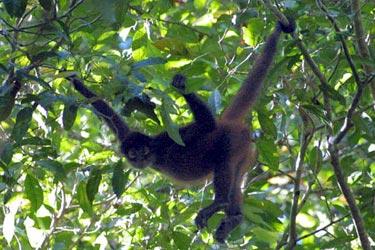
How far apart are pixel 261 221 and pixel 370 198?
793 millimetres

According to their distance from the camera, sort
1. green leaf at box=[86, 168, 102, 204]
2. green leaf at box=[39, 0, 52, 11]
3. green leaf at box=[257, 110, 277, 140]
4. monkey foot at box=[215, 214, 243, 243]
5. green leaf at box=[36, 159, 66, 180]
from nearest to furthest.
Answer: green leaf at box=[39, 0, 52, 11] → green leaf at box=[36, 159, 66, 180] → green leaf at box=[86, 168, 102, 204] → green leaf at box=[257, 110, 277, 140] → monkey foot at box=[215, 214, 243, 243]

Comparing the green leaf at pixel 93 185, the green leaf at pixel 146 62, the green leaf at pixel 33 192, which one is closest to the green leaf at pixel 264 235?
the green leaf at pixel 93 185

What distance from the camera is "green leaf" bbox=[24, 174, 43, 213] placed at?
4.83 meters

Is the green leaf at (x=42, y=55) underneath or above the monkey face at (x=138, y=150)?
underneath

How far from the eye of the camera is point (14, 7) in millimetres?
3818

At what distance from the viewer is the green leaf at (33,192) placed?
4.83 meters

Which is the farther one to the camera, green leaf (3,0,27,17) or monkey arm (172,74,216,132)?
monkey arm (172,74,216,132)

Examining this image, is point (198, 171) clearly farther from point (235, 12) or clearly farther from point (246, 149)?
point (235, 12)

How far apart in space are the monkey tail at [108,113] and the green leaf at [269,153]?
105 cm

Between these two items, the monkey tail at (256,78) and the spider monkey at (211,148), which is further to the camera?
the spider monkey at (211,148)

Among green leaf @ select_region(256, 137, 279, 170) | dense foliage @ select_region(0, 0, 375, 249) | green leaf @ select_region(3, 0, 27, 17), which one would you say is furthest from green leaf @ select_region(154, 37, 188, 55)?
green leaf @ select_region(3, 0, 27, 17)

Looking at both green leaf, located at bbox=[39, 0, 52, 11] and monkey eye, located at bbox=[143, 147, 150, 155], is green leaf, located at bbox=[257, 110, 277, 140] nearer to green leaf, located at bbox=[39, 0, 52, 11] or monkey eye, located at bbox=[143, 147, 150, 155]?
monkey eye, located at bbox=[143, 147, 150, 155]

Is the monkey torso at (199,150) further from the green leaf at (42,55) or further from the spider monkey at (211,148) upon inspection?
the green leaf at (42,55)

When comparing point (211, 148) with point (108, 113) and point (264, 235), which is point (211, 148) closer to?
point (108, 113)
